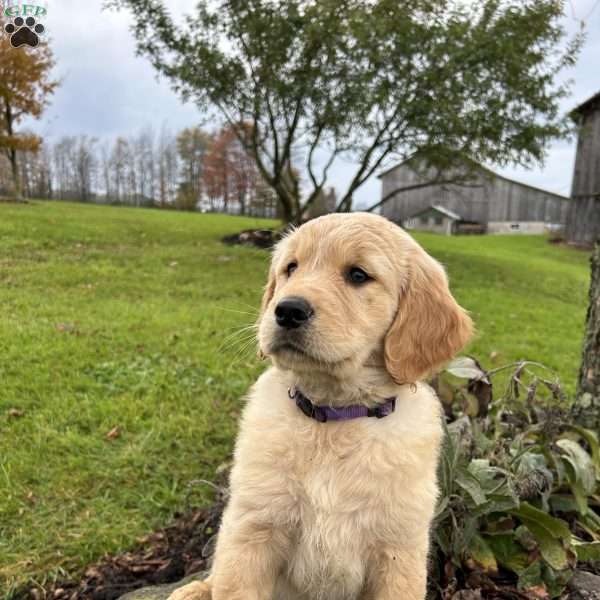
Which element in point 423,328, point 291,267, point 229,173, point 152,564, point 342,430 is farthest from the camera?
point 229,173

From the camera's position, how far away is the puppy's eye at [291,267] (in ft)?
6.66

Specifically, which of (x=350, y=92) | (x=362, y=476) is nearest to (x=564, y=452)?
(x=362, y=476)

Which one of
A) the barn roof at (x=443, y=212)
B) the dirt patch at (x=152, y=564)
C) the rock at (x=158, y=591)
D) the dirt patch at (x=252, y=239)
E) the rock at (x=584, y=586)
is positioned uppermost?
the barn roof at (x=443, y=212)

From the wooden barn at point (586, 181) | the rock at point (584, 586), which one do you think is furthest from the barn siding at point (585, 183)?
the rock at point (584, 586)

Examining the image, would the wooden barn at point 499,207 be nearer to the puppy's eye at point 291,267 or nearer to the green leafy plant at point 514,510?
the green leafy plant at point 514,510

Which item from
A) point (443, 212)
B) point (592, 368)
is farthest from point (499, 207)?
point (592, 368)

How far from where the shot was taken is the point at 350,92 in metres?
10.8

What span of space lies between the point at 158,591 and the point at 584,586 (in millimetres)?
1815

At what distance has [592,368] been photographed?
9.87 feet

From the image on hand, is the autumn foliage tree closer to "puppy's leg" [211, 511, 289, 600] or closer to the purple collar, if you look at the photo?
the purple collar

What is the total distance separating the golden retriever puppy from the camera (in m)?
1.66

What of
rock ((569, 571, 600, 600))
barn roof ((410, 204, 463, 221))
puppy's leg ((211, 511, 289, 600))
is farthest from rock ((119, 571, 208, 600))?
barn roof ((410, 204, 463, 221))

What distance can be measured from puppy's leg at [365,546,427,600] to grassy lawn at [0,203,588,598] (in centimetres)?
139

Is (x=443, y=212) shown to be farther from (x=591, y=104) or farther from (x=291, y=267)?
(x=291, y=267)
